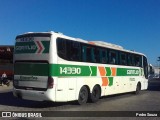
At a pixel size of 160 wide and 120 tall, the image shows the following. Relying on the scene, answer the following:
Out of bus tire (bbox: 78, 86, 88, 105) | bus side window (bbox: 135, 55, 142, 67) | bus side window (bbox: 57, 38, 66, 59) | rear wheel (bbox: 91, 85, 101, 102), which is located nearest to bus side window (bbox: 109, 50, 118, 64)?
rear wheel (bbox: 91, 85, 101, 102)

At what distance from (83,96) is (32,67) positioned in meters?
3.13

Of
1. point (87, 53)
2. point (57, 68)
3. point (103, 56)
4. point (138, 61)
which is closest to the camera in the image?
point (57, 68)

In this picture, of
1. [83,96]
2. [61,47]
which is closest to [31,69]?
[61,47]

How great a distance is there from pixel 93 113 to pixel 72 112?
84 cm

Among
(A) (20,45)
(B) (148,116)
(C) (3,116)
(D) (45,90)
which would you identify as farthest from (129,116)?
(A) (20,45)

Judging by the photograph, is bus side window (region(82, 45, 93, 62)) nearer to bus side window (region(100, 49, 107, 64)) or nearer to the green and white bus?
the green and white bus

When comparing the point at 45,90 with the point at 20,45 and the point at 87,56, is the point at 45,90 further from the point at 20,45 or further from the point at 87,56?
the point at 87,56

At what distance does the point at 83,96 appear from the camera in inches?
647

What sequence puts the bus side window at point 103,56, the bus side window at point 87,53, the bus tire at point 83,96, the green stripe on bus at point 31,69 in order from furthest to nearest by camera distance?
the bus side window at point 103,56, the bus side window at point 87,53, the bus tire at point 83,96, the green stripe on bus at point 31,69

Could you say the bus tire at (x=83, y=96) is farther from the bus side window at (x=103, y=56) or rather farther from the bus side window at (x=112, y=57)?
the bus side window at (x=112, y=57)

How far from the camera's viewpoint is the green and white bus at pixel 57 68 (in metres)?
14.3

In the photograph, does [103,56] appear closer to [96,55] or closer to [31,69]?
[96,55]

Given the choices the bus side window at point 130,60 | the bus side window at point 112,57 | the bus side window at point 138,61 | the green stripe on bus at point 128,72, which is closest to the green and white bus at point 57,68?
the bus side window at point 112,57

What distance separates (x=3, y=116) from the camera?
12.0 meters
